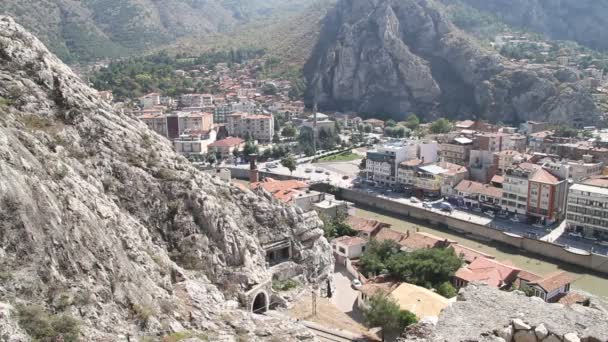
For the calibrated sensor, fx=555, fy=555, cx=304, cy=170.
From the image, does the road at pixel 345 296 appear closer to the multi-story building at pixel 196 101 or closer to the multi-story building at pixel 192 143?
the multi-story building at pixel 192 143

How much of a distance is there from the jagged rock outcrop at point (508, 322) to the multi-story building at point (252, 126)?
68357 mm

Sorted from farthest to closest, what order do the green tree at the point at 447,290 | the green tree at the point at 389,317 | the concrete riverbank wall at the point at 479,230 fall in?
the concrete riverbank wall at the point at 479,230
the green tree at the point at 447,290
the green tree at the point at 389,317

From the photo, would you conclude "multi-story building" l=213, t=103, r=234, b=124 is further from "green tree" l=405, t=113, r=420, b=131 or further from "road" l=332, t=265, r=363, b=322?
"road" l=332, t=265, r=363, b=322

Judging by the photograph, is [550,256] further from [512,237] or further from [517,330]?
[517,330]

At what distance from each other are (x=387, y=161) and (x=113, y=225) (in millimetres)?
40539

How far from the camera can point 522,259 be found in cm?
3775

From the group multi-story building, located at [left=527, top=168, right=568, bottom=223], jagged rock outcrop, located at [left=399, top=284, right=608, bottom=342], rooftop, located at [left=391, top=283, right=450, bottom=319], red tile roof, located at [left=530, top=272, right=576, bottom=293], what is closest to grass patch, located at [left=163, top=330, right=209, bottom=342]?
jagged rock outcrop, located at [left=399, top=284, right=608, bottom=342]

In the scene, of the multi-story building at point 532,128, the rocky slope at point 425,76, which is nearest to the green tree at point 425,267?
the multi-story building at point 532,128

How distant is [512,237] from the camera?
39.6 metres

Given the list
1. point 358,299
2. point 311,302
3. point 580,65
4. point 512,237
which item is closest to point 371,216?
point 512,237

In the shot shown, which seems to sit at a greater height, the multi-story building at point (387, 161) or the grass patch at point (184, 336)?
the grass patch at point (184, 336)

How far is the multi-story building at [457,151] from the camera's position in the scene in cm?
5922

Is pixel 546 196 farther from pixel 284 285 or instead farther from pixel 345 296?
pixel 284 285

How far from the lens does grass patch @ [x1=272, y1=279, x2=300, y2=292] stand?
2423cm
